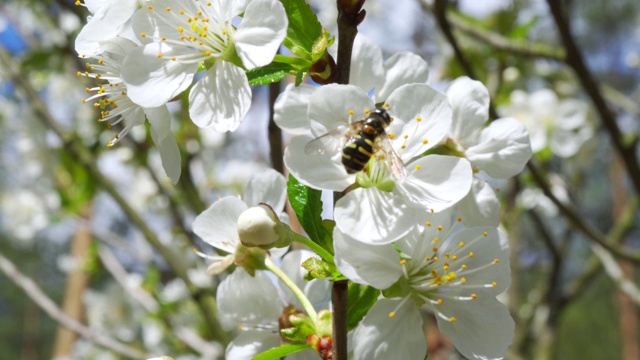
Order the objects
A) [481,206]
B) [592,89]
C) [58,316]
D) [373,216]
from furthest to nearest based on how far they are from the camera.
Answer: [58,316], [592,89], [481,206], [373,216]

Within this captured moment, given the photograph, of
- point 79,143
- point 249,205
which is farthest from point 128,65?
point 79,143

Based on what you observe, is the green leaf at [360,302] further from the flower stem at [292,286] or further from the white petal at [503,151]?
the white petal at [503,151]

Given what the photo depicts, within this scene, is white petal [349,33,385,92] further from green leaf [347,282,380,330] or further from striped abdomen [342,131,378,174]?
green leaf [347,282,380,330]

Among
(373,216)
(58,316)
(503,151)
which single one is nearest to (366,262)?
(373,216)

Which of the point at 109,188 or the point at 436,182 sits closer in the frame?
the point at 436,182

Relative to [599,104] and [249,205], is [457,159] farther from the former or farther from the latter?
[599,104]

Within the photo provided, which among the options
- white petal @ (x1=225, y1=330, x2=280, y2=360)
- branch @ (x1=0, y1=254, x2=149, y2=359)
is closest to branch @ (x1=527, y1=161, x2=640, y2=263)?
white petal @ (x1=225, y1=330, x2=280, y2=360)

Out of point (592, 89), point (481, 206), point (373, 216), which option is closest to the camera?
point (373, 216)

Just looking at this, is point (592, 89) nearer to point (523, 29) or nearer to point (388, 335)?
point (523, 29)
